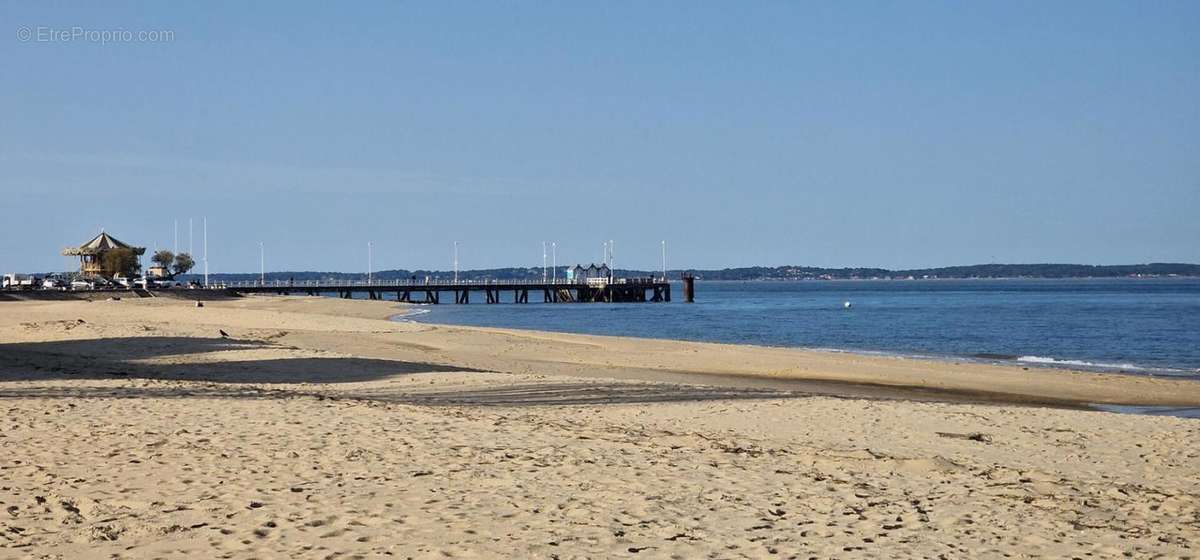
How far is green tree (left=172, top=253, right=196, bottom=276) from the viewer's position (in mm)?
111312

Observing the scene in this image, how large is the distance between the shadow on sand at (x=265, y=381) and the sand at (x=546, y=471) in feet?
0.37

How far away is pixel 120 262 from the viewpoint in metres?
85.8

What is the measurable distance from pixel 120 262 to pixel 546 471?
3342 inches

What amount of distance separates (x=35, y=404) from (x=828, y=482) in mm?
9061

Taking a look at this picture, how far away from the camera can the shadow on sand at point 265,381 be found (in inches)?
585

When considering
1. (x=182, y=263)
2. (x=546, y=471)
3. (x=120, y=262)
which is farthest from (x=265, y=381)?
(x=182, y=263)

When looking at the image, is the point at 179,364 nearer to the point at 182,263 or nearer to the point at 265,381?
the point at 265,381

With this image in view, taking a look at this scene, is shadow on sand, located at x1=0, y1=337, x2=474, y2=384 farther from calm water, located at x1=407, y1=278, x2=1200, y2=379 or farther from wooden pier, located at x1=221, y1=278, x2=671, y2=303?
wooden pier, located at x1=221, y1=278, x2=671, y2=303

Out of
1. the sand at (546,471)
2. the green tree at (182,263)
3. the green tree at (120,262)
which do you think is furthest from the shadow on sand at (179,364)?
the green tree at (182,263)

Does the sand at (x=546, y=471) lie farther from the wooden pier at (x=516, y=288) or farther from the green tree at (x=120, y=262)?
the wooden pier at (x=516, y=288)

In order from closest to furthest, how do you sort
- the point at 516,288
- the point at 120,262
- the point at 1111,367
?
the point at 1111,367
the point at 120,262
the point at 516,288

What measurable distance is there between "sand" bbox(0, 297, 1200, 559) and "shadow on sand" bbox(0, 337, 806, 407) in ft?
0.37

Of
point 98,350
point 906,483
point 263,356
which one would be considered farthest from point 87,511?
point 98,350

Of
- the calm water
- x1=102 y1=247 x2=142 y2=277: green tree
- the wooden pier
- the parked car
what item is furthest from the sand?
the wooden pier
